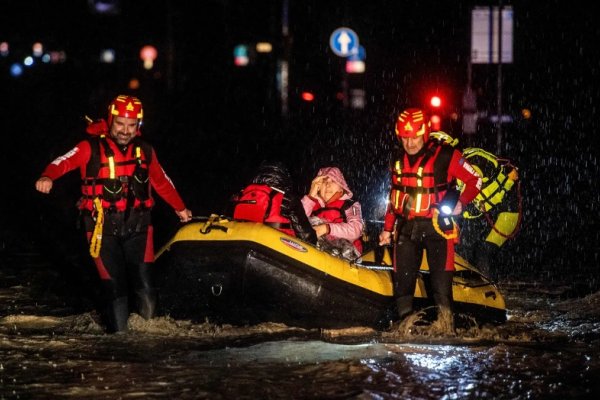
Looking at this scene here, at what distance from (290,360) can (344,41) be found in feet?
48.9

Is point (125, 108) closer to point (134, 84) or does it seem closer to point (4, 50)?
point (134, 84)

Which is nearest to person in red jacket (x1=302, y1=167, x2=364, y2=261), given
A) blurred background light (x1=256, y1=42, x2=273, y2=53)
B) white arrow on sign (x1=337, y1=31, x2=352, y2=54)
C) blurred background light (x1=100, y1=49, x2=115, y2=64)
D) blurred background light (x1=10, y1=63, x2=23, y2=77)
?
white arrow on sign (x1=337, y1=31, x2=352, y2=54)

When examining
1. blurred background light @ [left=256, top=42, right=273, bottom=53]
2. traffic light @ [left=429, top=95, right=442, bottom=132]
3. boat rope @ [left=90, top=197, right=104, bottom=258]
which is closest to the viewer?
boat rope @ [left=90, top=197, right=104, bottom=258]

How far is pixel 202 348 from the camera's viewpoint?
752 cm

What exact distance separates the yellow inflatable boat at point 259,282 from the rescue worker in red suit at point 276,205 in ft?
0.92

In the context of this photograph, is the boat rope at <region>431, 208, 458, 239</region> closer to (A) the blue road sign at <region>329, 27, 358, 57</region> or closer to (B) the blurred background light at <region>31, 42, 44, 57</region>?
(A) the blue road sign at <region>329, 27, 358, 57</region>

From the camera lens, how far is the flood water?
6.30m

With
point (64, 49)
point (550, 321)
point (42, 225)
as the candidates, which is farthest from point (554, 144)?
point (64, 49)

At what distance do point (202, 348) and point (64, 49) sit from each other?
133 ft

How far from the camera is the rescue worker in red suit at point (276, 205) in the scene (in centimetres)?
826

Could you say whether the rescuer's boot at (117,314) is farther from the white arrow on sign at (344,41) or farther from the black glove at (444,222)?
the white arrow on sign at (344,41)

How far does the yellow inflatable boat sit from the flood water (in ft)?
0.41

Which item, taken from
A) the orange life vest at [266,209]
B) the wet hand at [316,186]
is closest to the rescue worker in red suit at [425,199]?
the orange life vest at [266,209]

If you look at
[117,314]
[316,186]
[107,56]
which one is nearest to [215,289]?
[117,314]
